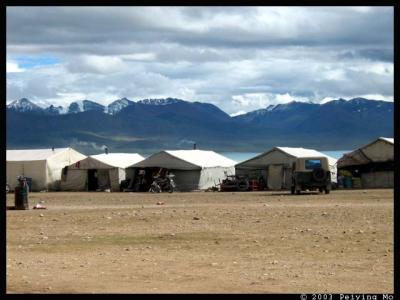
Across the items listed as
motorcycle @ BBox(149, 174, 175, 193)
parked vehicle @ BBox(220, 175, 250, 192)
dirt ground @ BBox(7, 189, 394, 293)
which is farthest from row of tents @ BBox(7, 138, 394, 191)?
dirt ground @ BBox(7, 189, 394, 293)

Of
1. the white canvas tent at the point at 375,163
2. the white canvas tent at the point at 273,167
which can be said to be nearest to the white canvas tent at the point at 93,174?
the white canvas tent at the point at 273,167

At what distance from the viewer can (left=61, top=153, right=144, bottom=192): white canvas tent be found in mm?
57188

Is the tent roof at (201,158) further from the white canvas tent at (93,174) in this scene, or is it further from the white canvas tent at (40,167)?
the white canvas tent at (40,167)

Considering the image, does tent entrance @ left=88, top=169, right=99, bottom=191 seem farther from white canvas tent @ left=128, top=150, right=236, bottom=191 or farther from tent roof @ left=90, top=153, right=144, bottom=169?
white canvas tent @ left=128, top=150, right=236, bottom=191

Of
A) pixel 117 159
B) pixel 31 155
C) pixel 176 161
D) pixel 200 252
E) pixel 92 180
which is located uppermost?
pixel 31 155

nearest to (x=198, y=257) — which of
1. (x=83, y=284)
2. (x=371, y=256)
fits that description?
(x=371, y=256)

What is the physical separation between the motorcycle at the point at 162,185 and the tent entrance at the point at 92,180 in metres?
6.93

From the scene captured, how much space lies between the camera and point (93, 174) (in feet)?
194

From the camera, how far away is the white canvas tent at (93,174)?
57.2 meters

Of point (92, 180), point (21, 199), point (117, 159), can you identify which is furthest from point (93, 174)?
point (21, 199)

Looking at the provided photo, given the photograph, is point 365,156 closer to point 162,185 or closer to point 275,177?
point 275,177

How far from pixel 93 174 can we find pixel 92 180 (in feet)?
1.36

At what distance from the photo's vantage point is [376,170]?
175 feet

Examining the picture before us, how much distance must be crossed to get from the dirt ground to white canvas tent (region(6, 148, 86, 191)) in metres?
33.1
